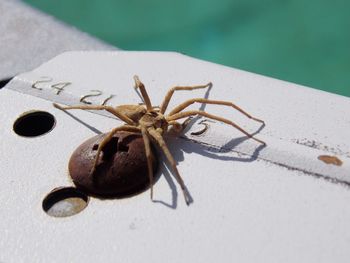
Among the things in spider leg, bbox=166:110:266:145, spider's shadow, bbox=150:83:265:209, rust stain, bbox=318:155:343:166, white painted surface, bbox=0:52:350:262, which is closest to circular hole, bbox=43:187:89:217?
white painted surface, bbox=0:52:350:262

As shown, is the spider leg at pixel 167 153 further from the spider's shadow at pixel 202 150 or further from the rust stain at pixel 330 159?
the rust stain at pixel 330 159

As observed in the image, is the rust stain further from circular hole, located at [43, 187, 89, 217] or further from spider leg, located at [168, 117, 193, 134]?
circular hole, located at [43, 187, 89, 217]

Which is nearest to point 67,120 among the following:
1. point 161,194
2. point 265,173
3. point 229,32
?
point 161,194

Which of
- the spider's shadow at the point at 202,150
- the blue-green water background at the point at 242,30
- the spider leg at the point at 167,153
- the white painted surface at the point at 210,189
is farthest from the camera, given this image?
the blue-green water background at the point at 242,30

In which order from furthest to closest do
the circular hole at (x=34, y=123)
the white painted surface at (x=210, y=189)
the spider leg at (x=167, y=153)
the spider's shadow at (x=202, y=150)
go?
the circular hole at (x=34, y=123) < the spider's shadow at (x=202, y=150) < the spider leg at (x=167, y=153) < the white painted surface at (x=210, y=189)

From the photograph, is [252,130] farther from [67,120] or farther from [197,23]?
[197,23]

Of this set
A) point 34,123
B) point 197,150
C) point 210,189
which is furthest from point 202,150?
point 34,123

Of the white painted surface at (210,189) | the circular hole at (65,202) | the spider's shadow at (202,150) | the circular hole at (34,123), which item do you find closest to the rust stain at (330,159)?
the white painted surface at (210,189)
